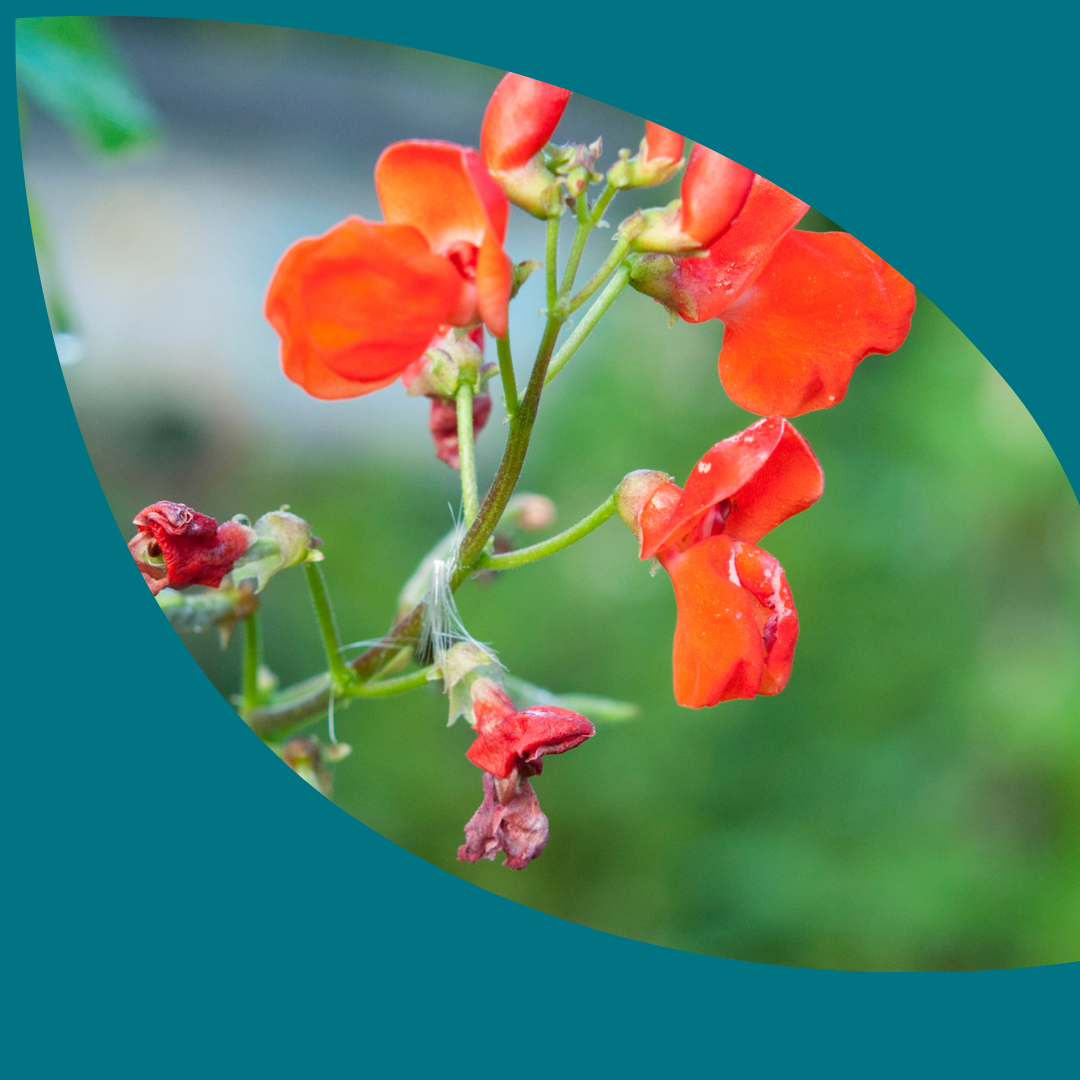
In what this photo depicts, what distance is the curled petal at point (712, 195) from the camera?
1.97 feet

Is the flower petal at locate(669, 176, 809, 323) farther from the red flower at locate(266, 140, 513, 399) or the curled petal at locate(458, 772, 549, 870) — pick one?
the curled petal at locate(458, 772, 549, 870)

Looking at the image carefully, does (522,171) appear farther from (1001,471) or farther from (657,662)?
(657,662)

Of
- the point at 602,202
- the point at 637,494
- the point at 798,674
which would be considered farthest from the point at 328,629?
the point at 798,674

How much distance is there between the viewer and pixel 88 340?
791mm

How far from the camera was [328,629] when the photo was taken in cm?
84

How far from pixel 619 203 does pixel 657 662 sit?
36.5 inches

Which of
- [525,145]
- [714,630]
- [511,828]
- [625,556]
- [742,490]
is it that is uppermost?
[625,556]

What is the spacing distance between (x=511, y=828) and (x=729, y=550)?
28cm

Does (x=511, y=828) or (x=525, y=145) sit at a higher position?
(x=525, y=145)

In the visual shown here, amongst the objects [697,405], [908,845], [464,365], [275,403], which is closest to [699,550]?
[464,365]

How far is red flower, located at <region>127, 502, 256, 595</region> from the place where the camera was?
2.38ft

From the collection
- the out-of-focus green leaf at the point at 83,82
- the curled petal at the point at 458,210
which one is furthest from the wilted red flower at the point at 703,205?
the out-of-focus green leaf at the point at 83,82

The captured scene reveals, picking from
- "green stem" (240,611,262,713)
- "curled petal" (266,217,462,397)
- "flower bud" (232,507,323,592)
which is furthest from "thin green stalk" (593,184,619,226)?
"green stem" (240,611,262,713)

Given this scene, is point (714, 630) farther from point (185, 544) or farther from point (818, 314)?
point (185, 544)
